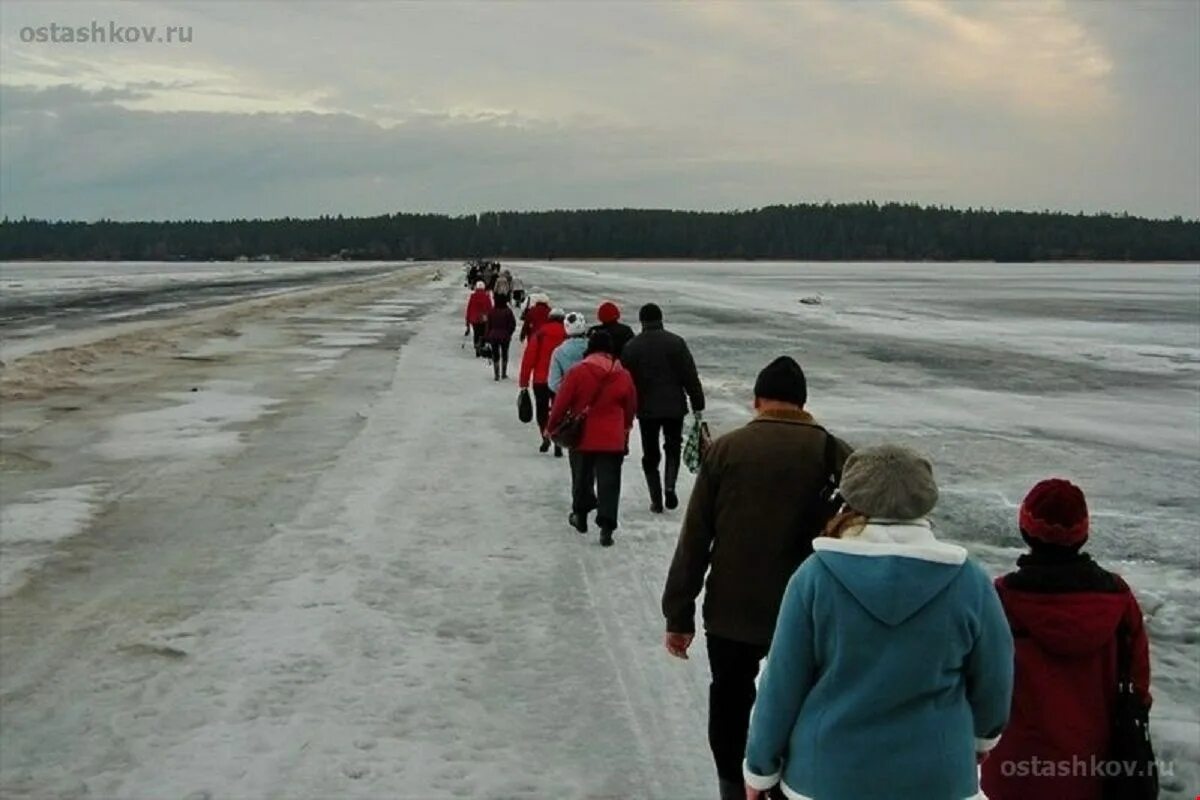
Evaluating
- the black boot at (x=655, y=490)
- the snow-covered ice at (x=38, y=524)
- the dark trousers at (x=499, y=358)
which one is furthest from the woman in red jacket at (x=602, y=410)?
the dark trousers at (x=499, y=358)

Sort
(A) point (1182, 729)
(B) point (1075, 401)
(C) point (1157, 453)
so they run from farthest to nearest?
(B) point (1075, 401), (C) point (1157, 453), (A) point (1182, 729)

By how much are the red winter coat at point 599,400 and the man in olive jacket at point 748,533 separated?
4010 millimetres

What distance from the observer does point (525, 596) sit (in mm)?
7055

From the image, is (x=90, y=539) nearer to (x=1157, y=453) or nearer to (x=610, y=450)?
(x=610, y=450)

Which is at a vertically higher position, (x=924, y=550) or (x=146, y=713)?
(x=924, y=550)

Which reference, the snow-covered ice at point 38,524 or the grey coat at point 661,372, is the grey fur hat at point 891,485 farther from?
the snow-covered ice at point 38,524

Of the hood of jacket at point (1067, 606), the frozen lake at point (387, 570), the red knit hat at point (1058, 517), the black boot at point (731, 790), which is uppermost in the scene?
the red knit hat at point (1058, 517)

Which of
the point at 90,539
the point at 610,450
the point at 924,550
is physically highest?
the point at 924,550

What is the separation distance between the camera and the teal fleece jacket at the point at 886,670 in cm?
262

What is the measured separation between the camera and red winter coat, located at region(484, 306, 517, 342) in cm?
1717

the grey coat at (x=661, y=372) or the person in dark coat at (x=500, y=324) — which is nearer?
the grey coat at (x=661, y=372)

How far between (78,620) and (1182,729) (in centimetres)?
603

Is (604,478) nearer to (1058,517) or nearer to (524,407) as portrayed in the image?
(524,407)

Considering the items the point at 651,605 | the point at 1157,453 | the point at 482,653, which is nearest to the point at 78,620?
the point at 482,653
